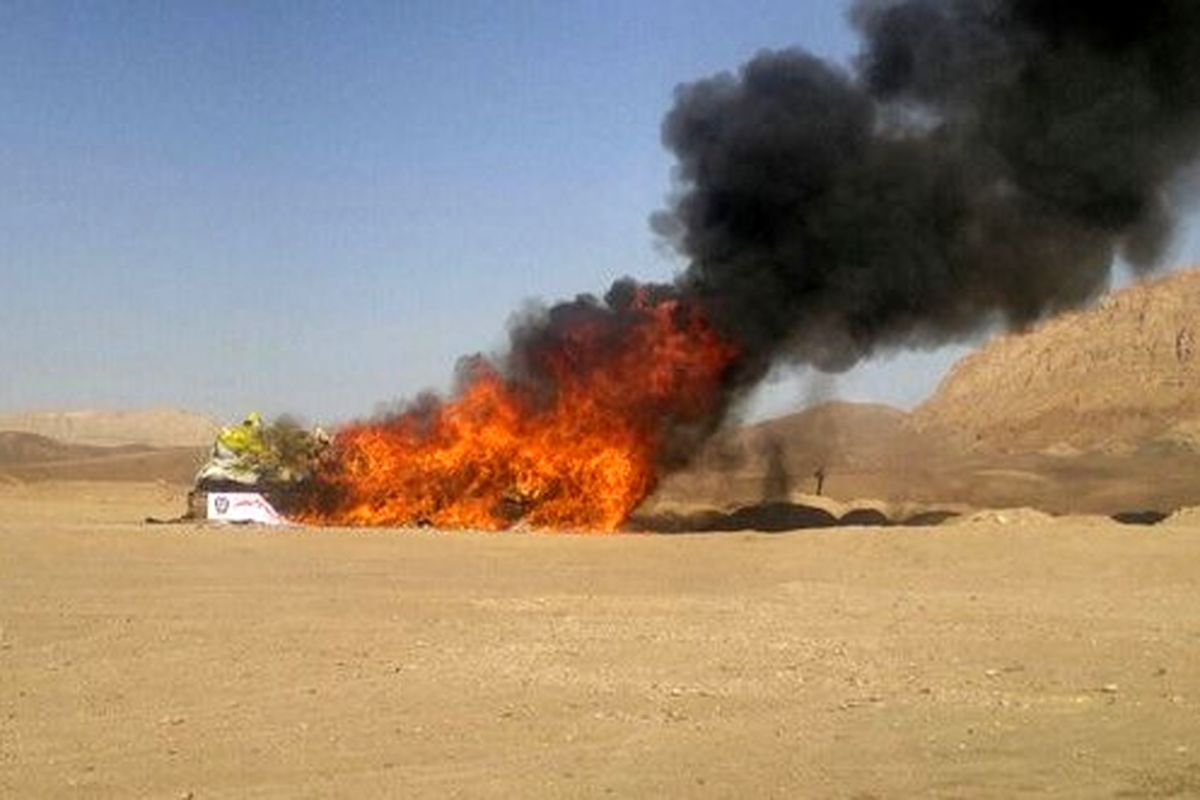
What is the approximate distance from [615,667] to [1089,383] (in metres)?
81.3

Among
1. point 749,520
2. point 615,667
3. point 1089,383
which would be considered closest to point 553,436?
point 749,520

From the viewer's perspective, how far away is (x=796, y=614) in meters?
17.1

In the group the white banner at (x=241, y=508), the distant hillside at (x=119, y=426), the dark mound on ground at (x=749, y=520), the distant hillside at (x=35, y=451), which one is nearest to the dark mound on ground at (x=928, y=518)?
the dark mound on ground at (x=749, y=520)

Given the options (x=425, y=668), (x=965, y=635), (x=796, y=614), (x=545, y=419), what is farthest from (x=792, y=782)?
(x=545, y=419)

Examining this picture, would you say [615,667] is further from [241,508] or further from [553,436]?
[241,508]

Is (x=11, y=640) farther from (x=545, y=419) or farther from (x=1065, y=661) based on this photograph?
(x=545, y=419)

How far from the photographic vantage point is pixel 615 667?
12898 mm

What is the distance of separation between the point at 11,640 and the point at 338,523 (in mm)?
15997

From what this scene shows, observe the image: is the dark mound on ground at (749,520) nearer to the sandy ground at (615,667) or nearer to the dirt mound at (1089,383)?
the sandy ground at (615,667)

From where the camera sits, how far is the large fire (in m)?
29.3

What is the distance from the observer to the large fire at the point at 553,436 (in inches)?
1155

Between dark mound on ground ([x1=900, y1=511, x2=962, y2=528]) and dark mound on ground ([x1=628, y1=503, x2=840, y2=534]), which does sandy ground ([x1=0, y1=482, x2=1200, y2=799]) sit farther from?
dark mound on ground ([x1=900, y1=511, x2=962, y2=528])

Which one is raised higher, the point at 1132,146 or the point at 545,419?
the point at 1132,146

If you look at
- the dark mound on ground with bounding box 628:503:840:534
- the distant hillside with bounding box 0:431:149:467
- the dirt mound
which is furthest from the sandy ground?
the distant hillside with bounding box 0:431:149:467
